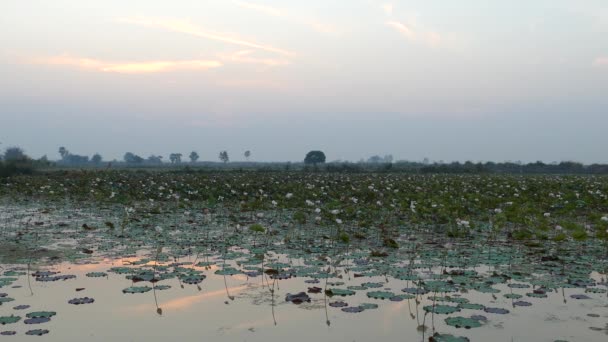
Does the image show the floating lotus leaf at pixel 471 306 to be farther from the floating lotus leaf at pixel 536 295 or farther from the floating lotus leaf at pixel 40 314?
the floating lotus leaf at pixel 40 314

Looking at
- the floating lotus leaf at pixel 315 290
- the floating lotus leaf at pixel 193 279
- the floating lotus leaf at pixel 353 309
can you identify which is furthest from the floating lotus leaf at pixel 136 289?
the floating lotus leaf at pixel 353 309

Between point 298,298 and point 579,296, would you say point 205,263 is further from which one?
point 579,296

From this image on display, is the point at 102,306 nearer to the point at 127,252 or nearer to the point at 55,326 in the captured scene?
the point at 55,326

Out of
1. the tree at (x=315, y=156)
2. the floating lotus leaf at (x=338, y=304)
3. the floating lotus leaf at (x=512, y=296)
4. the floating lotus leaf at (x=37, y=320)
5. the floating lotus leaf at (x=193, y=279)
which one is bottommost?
the floating lotus leaf at (x=37, y=320)

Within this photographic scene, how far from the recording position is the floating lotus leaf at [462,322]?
5379 millimetres

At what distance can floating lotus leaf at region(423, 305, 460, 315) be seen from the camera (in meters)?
5.85

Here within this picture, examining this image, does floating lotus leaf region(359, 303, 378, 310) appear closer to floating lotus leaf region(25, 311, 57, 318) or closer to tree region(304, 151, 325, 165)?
floating lotus leaf region(25, 311, 57, 318)

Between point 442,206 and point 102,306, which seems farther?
point 442,206

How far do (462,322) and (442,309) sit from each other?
49 cm

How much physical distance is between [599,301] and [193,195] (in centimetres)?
1838

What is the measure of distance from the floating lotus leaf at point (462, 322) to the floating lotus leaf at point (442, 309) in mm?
239

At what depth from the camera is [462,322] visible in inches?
214

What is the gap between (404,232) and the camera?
42.0ft

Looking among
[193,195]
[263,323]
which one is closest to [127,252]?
[263,323]
